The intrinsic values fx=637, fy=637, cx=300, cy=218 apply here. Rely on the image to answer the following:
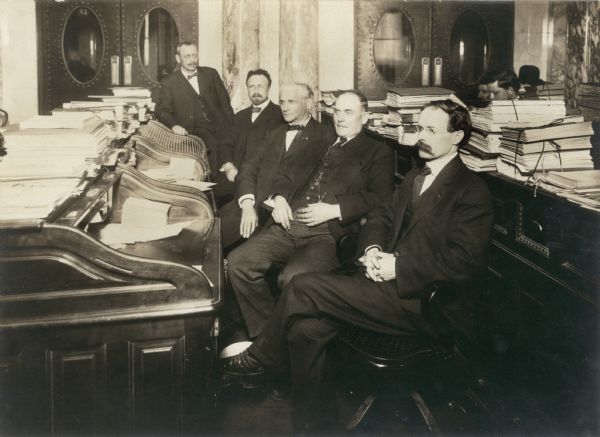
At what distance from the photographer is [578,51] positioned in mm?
5645

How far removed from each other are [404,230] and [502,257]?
64cm

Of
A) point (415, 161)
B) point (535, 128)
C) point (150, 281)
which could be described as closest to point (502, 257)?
point (535, 128)

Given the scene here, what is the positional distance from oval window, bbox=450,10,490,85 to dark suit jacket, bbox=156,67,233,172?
10.7 feet

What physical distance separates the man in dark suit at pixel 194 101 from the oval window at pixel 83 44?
176 centimetres

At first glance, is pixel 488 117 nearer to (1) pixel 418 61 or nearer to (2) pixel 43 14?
(1) pixel 418 61

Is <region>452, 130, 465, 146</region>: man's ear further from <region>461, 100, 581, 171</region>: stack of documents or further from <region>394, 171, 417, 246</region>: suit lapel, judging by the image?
<region>461, 100, 581, 171</region>: stack of documents

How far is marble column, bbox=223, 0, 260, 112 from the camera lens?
22.2ft

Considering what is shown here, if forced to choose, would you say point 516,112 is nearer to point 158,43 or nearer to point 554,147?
point 554,147

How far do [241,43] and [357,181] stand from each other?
404 centimetres

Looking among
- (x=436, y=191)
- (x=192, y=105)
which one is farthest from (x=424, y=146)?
(x=192, y=105)

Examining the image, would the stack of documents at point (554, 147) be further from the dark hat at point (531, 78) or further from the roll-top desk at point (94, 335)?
the dark hat at point (531, 78)

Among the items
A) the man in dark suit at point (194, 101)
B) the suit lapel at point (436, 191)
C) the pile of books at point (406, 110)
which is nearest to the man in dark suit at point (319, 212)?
the suit lapel at point (436, 191)

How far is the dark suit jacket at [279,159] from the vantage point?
360cm

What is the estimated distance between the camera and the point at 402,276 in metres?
2.30
